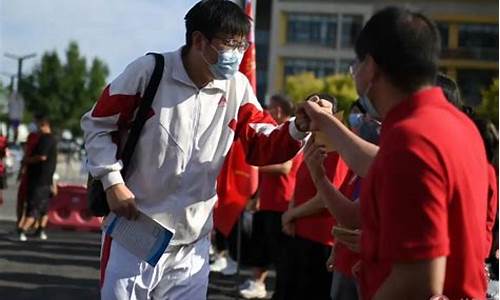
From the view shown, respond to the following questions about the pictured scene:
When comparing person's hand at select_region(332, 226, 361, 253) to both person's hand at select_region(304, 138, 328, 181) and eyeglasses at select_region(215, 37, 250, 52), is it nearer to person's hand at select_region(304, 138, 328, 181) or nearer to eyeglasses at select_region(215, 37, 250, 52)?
person's hand at select_region(304, 138, 328, 181)

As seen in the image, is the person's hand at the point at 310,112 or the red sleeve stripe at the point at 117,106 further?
the red sleeve stripe at the point at 117,106

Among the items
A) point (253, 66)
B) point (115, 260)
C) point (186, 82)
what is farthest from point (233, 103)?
point (253, 66)

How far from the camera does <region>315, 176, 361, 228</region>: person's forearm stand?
3.04 m

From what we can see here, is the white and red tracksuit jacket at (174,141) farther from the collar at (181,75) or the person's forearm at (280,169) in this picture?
the person's forearm at (280,169)

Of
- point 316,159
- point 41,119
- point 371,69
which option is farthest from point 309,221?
point 41,119

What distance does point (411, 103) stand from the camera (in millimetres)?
2279

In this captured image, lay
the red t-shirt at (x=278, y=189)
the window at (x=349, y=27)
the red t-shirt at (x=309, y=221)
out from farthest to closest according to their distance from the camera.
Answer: the window at (x=349, y=27) < the red t-shirt at (x=278, y=189) < the red t-shirt at (x=309, y=221)

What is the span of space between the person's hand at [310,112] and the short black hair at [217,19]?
0.47m

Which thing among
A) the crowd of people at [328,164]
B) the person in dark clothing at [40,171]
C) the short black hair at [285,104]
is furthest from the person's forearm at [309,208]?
the person in dark clothing at [40,171]

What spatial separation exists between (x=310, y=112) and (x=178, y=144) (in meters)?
Answer: 0.87

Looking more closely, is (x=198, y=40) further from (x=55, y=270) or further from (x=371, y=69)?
(x=55, y=270)

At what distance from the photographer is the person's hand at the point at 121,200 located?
3586mm

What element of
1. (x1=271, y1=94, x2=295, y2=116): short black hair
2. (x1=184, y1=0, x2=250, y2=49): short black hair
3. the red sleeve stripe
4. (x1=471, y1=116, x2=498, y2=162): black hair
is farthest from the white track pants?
(x1=271, y1=94, x2=295, y2=116): short black hair

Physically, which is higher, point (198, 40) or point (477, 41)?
point (198, 40)
